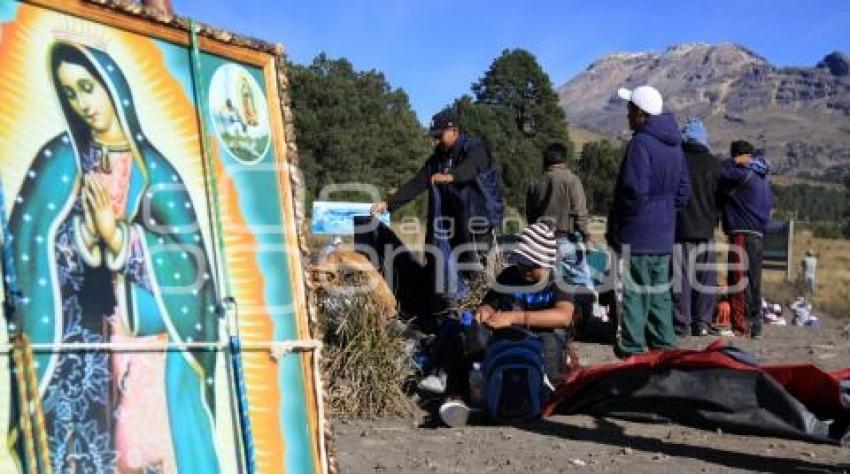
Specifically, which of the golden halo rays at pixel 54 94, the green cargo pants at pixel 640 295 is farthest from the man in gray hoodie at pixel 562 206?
the golden halo rays at pixel 54 94

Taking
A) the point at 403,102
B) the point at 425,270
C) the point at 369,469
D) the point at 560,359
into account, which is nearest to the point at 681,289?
the point at 425,270

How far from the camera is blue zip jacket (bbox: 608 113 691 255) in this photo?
287 inches

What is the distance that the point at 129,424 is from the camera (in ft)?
9.48

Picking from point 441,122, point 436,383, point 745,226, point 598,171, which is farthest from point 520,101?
point 436,383

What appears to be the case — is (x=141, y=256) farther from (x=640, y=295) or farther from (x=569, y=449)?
(x=640, y=295)

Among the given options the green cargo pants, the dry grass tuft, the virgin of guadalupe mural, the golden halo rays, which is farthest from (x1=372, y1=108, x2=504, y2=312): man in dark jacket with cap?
the virgin of guadalupe mural

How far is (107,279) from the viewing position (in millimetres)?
2941

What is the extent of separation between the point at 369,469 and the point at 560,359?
1.76 metres

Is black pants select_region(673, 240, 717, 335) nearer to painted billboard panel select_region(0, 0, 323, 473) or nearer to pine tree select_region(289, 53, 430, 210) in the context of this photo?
painted billboard panel select_region(0, 0, 323, 473)

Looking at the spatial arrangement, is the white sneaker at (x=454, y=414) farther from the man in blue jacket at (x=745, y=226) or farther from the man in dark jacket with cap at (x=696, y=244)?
the man in blue jacket at (x=745, y=226)

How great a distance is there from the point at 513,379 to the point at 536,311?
49 cm

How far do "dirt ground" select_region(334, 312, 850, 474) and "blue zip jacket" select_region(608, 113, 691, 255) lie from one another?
186cm

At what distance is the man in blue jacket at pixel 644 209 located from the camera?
730cm

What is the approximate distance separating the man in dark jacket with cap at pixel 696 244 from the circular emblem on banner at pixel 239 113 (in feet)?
19.3
